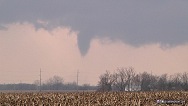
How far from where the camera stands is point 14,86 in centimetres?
18388

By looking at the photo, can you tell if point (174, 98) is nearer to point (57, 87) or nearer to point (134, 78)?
point (134, 78)

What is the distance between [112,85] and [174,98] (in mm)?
77895

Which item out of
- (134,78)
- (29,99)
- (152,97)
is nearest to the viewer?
(29,99)

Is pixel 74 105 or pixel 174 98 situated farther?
pixel 174 98

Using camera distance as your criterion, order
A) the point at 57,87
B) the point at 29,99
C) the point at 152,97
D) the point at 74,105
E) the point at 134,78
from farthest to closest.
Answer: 1. the point at 57,87
2. the point at 134,78
3. the point at 152,97
4. the point at 29,99
5. the point at 74,105

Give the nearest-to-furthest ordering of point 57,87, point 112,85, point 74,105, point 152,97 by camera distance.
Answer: point 74,105 → point 152,97 → point 112,85 → point 57,87

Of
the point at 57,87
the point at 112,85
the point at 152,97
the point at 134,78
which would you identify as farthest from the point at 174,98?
the point at 57,87

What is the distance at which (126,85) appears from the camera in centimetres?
12800

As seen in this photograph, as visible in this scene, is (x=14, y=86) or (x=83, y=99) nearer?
(x=83, y=99)

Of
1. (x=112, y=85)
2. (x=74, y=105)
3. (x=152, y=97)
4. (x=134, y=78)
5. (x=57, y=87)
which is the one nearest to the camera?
(x=74, y=105)

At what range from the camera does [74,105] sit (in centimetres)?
3162

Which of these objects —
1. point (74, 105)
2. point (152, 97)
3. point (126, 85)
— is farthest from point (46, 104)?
point (126, 85)

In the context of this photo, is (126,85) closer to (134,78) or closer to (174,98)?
(134,78)

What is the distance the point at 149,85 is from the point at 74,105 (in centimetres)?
9636
